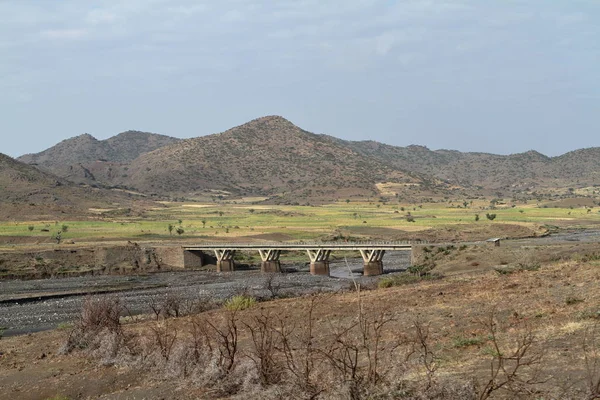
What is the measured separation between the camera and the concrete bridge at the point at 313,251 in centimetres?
6294

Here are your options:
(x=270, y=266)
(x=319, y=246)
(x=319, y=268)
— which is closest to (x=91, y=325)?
(x=319, y=268)

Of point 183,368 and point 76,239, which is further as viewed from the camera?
point 76,239

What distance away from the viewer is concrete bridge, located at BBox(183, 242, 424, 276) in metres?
62.9

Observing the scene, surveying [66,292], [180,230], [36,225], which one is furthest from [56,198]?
[66,292]

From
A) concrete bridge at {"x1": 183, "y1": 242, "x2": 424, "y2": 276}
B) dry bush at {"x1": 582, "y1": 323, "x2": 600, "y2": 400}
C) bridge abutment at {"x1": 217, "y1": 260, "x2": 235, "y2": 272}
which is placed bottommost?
bridge abutment at {"x1": 217, "y1": 260, "x2": 235, "y2": 272}

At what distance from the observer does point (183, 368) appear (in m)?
17.8

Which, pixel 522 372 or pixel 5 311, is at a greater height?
pixel 522 372

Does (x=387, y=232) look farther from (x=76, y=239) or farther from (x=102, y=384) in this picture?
(x=102, y=384)

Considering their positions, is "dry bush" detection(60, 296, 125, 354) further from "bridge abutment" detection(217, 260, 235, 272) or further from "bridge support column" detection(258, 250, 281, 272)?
"bridge abutment" detection(217, 260, 235, 272)

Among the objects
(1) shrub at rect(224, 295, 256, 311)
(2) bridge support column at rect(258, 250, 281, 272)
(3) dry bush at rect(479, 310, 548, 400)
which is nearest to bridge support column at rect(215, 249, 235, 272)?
(2) bridge support column at rect(258, 250, 281, 272)

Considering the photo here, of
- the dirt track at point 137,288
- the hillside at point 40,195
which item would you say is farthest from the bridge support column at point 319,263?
the hillside at point 40,195

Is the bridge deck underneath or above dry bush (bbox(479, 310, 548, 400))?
underneath

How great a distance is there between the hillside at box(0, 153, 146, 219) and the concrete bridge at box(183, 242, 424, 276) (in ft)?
209

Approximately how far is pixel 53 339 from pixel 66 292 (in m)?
27.4
